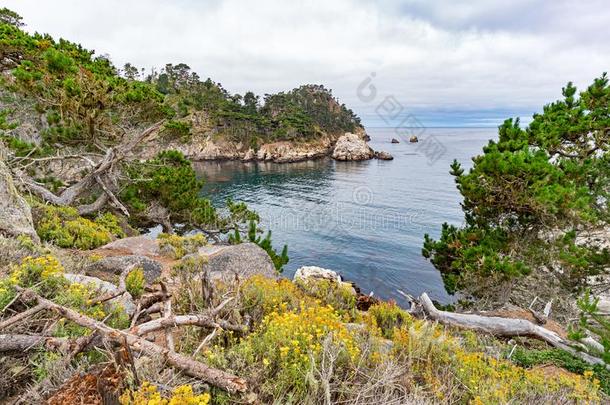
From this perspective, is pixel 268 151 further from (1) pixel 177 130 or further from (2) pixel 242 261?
(2) pixel 242 261

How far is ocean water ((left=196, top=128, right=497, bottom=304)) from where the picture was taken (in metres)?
25.5

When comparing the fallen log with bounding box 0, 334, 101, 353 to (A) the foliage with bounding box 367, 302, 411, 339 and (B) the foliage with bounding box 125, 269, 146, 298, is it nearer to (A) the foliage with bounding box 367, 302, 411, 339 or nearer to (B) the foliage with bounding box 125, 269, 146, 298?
(B) the foliage with bounding box 125, 269, 146, 298

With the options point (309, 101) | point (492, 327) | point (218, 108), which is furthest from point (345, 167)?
point (492, 327)

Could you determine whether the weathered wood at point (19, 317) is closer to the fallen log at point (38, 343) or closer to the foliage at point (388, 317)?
the fallen log at point (38, 343)

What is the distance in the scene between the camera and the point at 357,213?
→ 137 ft

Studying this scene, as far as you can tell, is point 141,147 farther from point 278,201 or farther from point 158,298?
point 278,201

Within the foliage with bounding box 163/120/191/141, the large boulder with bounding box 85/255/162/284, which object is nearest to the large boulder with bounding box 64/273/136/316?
the large boulder with bounding box 85/255/162/284

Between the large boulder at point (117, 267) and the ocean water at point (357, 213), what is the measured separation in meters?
15.8

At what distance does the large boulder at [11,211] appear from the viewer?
8297 millimetres

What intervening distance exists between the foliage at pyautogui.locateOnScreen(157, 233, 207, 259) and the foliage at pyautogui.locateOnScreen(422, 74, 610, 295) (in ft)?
33.6

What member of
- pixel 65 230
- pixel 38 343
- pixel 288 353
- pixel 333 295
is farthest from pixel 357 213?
pixel 38 343

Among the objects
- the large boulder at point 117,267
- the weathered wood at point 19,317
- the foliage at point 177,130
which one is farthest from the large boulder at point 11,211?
the foliage at point 177,130

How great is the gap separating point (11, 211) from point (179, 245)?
5.99 m

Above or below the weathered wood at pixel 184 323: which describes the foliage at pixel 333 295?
below
